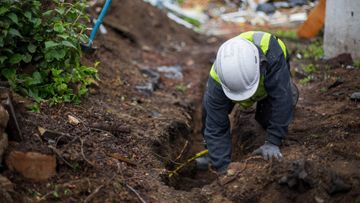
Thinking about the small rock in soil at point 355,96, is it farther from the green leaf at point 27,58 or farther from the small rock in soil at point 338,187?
the green leaf at point 27,58

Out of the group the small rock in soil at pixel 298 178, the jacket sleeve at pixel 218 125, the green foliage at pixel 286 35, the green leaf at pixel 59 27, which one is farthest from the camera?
the green foliage at pixel 286 35

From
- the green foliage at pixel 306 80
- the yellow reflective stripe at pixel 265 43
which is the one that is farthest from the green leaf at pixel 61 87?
the green foliage at pixel 306 80

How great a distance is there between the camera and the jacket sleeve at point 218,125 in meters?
4.41

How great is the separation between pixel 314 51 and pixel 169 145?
12.8 ft

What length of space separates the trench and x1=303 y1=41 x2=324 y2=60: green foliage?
2297 millimetres

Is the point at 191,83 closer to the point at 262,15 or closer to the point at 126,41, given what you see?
the point at 126,41

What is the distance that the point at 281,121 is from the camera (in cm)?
439

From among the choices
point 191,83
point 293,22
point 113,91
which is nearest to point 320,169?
point 113,91

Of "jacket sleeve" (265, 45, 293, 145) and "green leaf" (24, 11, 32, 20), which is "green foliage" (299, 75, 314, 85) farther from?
"green leaf" (24, 11, 32, 20)

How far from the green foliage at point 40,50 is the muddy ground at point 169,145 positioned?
0.67 ft

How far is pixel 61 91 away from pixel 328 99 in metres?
3.09

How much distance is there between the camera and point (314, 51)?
8.29 metres

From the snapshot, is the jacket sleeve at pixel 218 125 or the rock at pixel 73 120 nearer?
the jacket sleeve at pixel 218 125

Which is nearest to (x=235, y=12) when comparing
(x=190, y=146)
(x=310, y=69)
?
(x=310, y=69)
